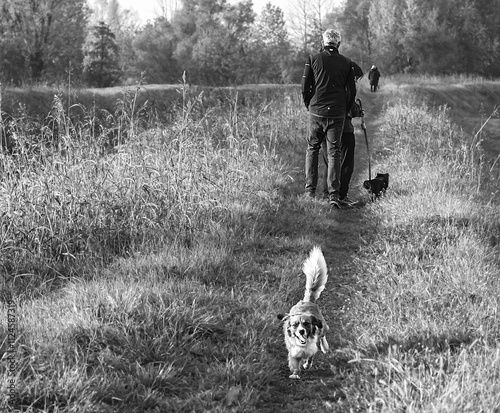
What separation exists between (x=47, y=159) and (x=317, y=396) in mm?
4131

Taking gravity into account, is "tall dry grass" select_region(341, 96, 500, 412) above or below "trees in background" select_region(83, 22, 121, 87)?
below

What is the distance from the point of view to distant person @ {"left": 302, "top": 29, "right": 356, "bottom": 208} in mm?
7320

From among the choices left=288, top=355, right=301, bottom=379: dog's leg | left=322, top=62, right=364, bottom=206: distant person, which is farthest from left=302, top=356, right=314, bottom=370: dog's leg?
left=322, top=62, right=364, bottom=206: distant person

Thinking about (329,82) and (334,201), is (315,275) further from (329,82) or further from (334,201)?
(329,82)

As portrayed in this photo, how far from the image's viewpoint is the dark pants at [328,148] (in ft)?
24.5

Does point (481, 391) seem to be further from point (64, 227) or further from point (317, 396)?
point (64, 227)

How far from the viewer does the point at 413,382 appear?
109 inches

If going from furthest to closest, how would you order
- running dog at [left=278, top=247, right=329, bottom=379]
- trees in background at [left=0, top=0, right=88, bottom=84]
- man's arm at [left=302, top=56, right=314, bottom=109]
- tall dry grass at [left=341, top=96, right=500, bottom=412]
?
trees in background at [left=0, top=0, right=88, bottom=84] < man's arm at [left=302, top=56, right=314, bottom=109] < running dog at [left=278, top=247, right=329, bottom=379] < tall dry grass at [left=341, top=96, right=500, bottom=412]

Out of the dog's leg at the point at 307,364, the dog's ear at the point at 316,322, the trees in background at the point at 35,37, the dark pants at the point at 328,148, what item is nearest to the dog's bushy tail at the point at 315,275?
the dog's ear at the point at 316,322

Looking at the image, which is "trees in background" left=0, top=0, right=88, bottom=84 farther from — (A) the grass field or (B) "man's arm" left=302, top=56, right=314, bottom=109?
(A) the grass field

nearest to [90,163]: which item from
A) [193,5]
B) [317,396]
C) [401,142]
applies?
[317,396]

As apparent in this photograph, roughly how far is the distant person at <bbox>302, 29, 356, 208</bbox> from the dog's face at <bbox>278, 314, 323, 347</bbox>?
422 centimetres

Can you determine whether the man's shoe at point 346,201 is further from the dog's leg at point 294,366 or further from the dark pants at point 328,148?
the dog's leg at point 294,366

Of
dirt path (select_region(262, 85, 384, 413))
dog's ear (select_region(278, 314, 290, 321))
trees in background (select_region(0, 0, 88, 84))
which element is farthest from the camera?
trees in background (select_region(0, 0, 88, 84))
